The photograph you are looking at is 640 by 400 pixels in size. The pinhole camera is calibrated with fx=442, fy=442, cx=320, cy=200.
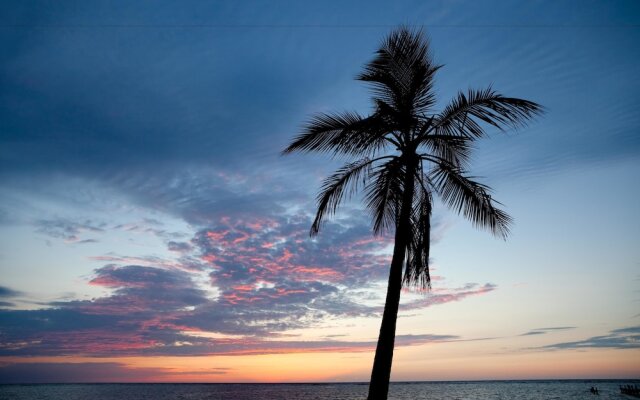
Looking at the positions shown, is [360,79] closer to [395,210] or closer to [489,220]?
[395,210]

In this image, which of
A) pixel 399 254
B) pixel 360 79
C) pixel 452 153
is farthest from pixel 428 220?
pixel 360 79

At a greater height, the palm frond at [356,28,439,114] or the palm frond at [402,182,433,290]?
the palm frond at [356,28,439,114]

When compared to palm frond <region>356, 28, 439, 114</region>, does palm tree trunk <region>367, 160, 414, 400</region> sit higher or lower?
lower

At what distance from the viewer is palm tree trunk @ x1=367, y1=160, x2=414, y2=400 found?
832cm

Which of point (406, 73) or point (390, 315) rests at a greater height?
point (406, 73)

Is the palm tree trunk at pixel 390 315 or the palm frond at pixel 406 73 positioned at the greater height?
the palm frond at pixel 406 73

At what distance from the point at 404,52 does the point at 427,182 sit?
3.11m

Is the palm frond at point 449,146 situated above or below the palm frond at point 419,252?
above

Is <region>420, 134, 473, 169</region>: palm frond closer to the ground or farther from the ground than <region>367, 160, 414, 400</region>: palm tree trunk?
farther from the ground

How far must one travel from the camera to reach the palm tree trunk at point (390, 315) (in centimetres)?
832

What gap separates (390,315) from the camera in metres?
8.68

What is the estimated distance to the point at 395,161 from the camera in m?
10.0

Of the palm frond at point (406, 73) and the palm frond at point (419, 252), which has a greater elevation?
the palm frond at point (406, 73)

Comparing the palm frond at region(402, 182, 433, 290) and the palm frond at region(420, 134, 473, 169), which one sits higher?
the palm frond at region(420, 134, 473, 169)
